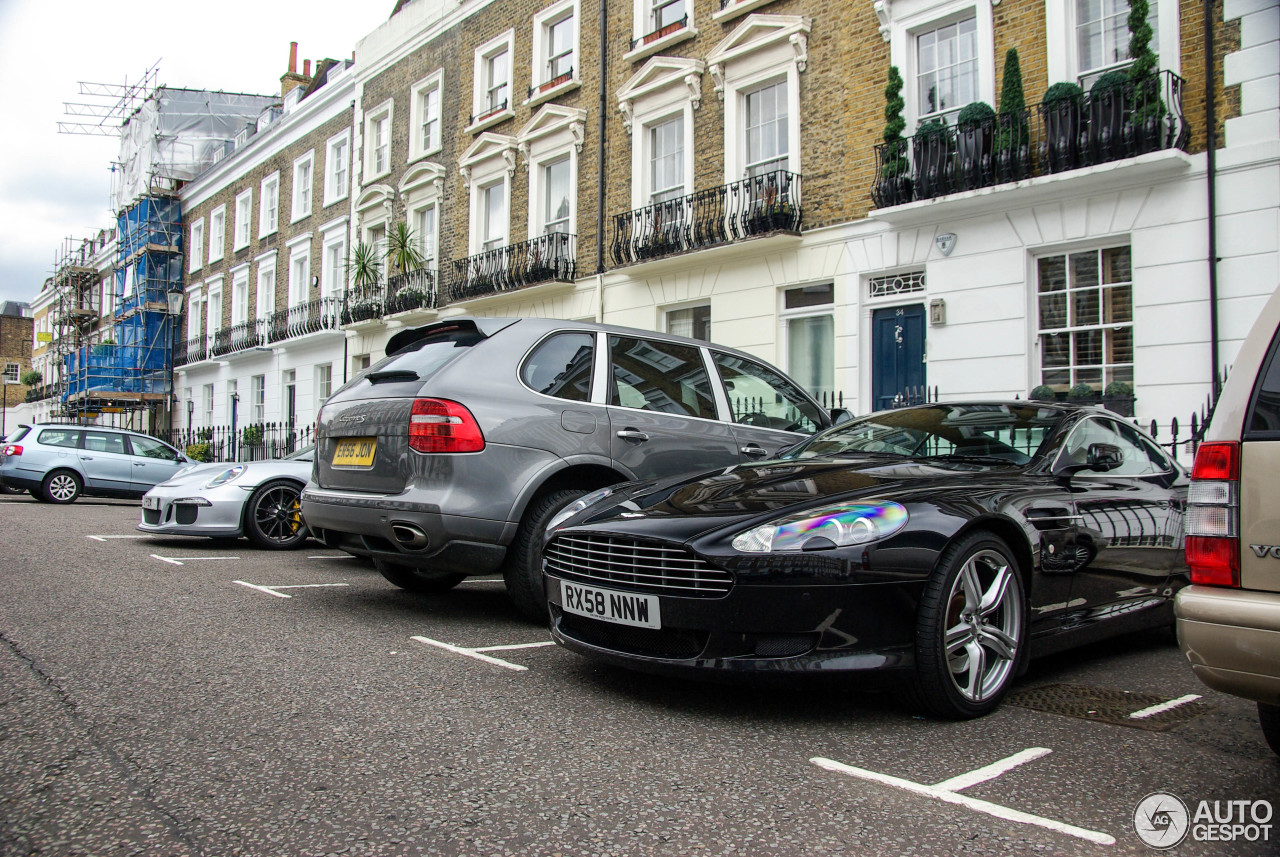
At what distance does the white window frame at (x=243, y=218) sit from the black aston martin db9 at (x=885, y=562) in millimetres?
31537

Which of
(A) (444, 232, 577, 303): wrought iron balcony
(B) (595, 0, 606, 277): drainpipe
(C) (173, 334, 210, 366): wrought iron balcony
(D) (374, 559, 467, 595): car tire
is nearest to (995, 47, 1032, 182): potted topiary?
(B) (595, 0, 606, 277): drainpipe

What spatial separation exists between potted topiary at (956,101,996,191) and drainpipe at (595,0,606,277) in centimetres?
741

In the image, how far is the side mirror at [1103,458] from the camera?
14.0 ft

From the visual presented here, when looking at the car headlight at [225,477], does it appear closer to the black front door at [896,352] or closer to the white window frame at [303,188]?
the black front door at [896,352]

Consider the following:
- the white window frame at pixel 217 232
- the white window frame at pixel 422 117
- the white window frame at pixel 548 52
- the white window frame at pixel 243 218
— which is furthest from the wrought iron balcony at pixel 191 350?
the white window frame at pixel 548 52

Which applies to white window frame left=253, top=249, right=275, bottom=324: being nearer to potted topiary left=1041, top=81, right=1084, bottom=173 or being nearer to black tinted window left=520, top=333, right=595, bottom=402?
potted topiary left=1041, top=81, right=1084, bottom=173

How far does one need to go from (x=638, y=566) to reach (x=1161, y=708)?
225 cm

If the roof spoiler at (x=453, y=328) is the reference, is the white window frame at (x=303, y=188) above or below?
above

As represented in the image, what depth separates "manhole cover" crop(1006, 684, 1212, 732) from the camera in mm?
3566

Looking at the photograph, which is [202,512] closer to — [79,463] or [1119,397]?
[79,463]

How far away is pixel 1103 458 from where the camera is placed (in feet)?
14.0

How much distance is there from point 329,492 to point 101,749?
2.64 m

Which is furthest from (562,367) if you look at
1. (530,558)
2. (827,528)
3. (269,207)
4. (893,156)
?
(269,207)

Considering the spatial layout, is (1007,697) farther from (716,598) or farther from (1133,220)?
(1133,220)
